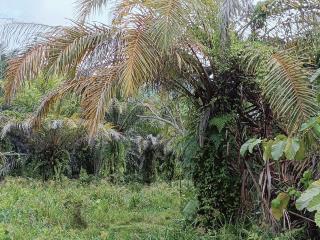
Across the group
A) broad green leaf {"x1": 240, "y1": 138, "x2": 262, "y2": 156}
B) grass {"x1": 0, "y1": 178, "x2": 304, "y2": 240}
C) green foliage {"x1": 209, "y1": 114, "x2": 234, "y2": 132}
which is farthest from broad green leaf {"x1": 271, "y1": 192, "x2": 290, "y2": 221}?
green foliage {"x1": 209, "y1": 114, "x2": 234, "y2": 132}

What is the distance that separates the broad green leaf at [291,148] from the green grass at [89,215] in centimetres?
405

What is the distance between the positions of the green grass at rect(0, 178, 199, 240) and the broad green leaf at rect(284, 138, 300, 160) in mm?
4050

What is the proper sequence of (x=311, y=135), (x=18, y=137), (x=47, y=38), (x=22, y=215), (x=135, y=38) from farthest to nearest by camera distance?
(x=18, y=137), (x=22, y=215), (x=47, y=38), (x=135, y=38), (x=311, y=135)

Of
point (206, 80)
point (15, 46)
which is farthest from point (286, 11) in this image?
point (15, 46)

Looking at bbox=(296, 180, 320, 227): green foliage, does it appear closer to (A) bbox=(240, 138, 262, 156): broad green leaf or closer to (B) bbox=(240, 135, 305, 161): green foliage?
(B) bbox=(240, 135, 305, 161): green foliage

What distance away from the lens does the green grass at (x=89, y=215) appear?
284 inches

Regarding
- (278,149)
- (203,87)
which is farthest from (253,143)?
(203,87)

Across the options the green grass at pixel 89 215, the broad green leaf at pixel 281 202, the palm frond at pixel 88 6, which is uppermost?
the palm frond at pixel 88 6

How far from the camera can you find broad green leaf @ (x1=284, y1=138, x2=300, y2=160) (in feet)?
9.96

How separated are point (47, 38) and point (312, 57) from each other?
12.9ft

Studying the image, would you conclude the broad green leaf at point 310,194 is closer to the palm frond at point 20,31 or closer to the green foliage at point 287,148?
the green foliage at point 287,148

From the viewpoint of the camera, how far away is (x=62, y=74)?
7.03m

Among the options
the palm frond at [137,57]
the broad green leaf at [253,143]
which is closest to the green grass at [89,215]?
the palm frond at [137,57]

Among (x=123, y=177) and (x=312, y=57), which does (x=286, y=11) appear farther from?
(x=123, y=177)
